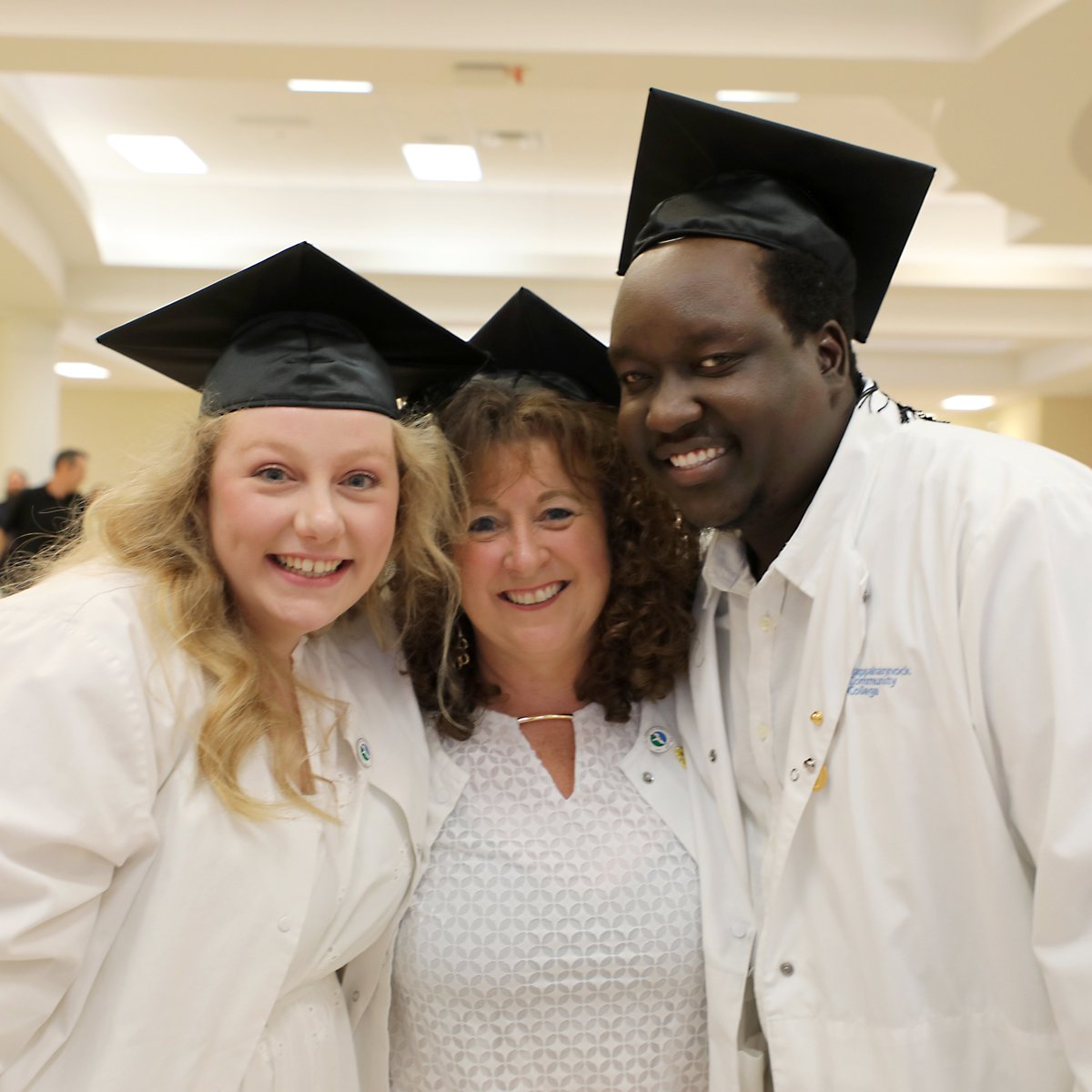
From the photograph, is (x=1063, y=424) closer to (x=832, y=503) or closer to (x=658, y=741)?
(x=658, y=741)

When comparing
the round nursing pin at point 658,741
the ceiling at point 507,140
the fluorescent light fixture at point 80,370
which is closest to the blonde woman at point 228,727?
the round nursing pin at point 658,741

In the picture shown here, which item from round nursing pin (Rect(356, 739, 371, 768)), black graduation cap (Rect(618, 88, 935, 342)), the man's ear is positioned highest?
black graduation cap (Rect(618, 88, 935, 342))

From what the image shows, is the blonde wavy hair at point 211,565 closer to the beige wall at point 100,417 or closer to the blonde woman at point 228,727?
the blonde woman at point 228,727

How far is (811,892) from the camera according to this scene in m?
1.67

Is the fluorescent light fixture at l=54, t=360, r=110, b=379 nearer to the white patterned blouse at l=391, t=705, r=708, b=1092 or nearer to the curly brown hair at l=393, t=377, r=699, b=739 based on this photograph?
Result: the curly brown hair at l=393, t=377, r=699, b=739

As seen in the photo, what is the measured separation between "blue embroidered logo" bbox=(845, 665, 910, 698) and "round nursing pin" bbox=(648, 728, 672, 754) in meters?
0.55

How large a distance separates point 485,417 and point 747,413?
2.23ft

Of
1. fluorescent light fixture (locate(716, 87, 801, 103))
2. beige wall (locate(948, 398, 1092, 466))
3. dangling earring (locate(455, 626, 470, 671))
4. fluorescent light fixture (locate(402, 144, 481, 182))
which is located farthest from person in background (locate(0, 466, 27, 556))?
beige wall (locate(948, 398, 1092, 466))

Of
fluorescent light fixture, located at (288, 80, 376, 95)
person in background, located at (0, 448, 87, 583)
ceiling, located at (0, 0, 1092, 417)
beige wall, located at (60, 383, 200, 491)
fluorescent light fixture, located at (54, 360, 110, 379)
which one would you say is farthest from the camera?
beige wall, located at (60, 383, 200, 491)

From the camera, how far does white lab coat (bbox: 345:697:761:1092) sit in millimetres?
1776

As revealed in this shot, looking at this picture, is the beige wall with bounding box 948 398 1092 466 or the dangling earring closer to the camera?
the dangling earring

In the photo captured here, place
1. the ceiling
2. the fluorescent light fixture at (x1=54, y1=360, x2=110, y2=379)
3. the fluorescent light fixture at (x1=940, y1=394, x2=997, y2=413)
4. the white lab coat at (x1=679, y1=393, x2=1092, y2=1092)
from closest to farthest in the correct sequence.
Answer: the white lab coat at (x1=679, y1=393, x2=1092, y2=1092)
the ceiling
the fluorescent light fixture at (x1=54, y1=360, x2=110, y2=379)
the fluorescent light fixture at (x1=940, y1=394, x2=997, y2=413)

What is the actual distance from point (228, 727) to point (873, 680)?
965mm

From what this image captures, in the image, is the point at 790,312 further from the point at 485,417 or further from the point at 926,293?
the point at 926,293
